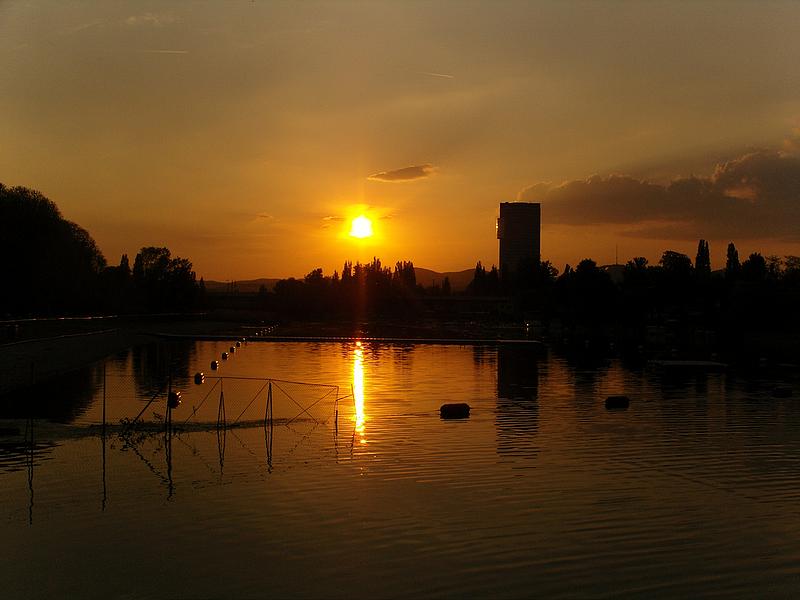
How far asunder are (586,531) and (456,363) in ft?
190

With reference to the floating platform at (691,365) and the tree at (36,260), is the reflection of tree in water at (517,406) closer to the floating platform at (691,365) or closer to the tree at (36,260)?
the floating platform at (691,365)

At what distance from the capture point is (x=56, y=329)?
81000mm

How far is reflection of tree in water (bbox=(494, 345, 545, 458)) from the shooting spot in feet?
109

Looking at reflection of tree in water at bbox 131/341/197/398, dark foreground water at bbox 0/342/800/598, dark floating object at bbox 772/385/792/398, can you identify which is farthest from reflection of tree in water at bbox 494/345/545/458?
dark floating object at bbox 772/385/792/398

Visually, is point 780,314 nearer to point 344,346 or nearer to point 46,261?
point 344,346

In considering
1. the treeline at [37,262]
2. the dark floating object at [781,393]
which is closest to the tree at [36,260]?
the treeline at [37,262]

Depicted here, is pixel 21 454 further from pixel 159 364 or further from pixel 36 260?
pixel 36 260

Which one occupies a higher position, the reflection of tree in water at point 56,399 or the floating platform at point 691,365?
the reflection of tree in water at point 56,399

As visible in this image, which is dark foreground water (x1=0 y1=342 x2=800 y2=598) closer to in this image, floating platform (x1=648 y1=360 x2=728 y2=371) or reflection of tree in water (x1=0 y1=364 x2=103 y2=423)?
reflection of tree in water (x1=0 y1=364 x2=103 y2=423)

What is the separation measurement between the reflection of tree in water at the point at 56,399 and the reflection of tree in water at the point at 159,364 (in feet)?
10.1

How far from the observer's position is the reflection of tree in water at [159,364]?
5301 centimetres

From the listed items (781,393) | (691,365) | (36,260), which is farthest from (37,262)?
(781,393)

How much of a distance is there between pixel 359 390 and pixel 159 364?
88.5 feet

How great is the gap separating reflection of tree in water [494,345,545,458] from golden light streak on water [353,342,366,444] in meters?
6.35
